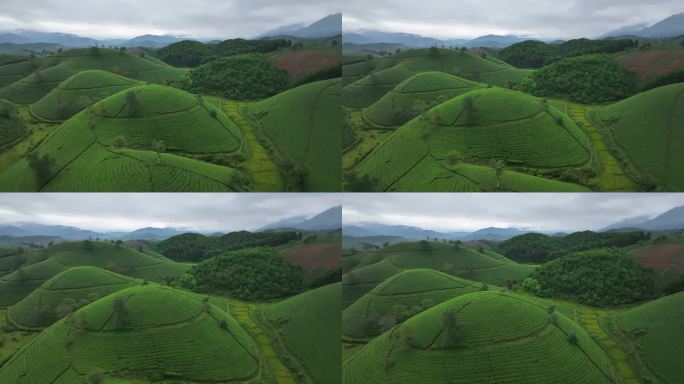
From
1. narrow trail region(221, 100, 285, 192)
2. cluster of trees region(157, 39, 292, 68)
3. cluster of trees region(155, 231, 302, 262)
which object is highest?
cluster of trees region(157, 39, 292, 68)

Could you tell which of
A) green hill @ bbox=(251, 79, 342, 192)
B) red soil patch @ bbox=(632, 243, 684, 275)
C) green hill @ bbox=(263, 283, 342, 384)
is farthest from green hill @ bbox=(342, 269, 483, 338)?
red soil patch @ bbox=(632, 243, 684, 275)

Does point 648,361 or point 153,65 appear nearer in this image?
point 648,361

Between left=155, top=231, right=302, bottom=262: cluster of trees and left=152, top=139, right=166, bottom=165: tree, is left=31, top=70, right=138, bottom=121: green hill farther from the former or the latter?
left=155, top=231, right=302, bottom=262: cluster of trees

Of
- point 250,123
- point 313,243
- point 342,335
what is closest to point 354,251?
point 313,243

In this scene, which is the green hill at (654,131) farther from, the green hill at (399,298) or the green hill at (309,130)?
the green hill at (309,130)

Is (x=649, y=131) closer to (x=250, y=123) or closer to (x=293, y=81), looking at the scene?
(x=293, y=81)

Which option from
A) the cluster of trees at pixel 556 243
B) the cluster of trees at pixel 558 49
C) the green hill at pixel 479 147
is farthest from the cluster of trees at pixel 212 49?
the cluster of trees at pixel 556 243
